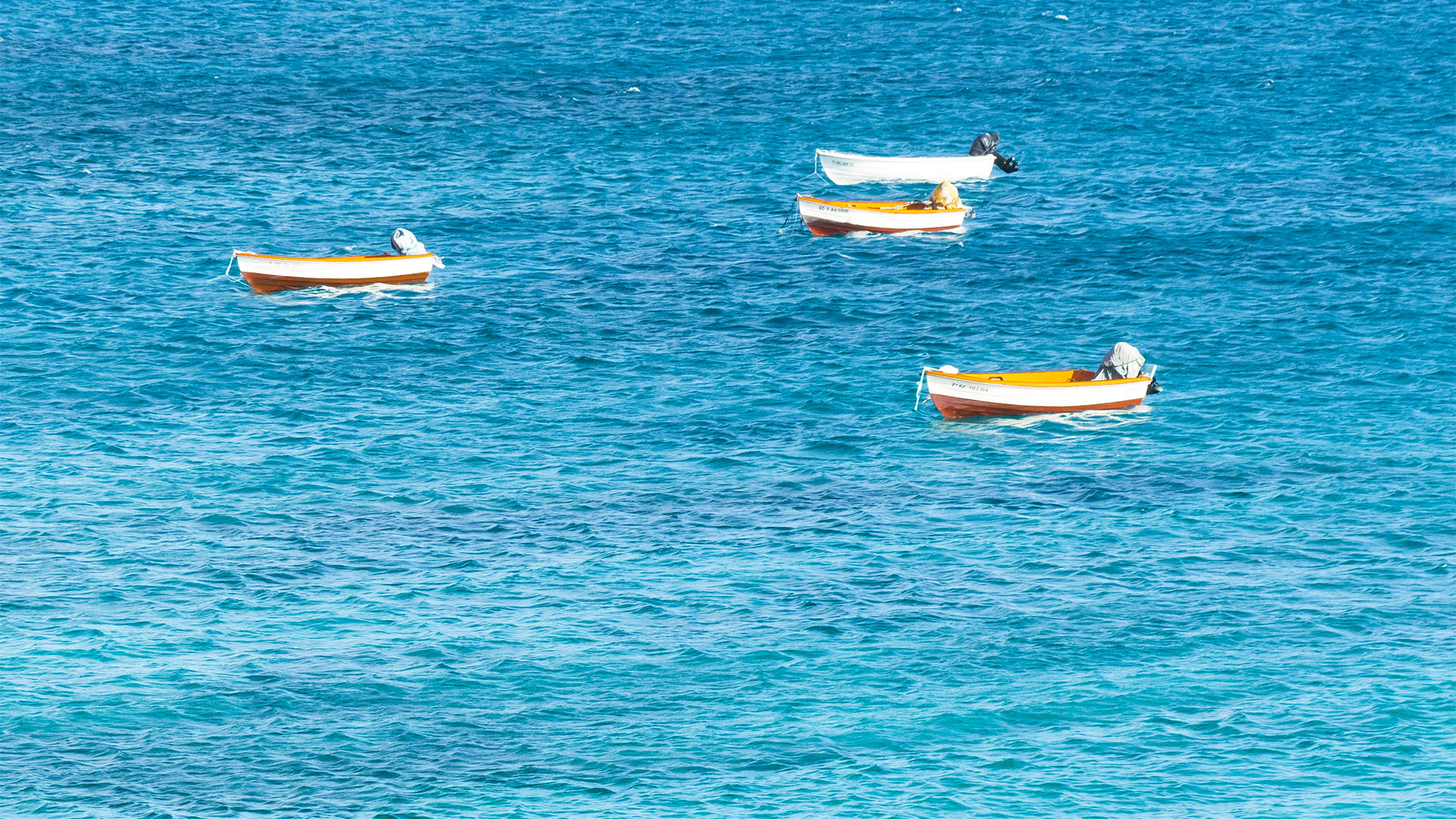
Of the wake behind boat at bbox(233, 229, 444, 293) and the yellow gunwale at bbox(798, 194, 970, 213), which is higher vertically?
the yellow gunwale at bbox(798, 194, 970, 213)

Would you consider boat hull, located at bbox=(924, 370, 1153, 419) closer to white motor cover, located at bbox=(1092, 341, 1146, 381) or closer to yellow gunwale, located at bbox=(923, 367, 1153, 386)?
yellow gunwale, located at bbox=(923, 367, 1153, 386)

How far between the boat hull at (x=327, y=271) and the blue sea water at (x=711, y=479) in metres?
0.83

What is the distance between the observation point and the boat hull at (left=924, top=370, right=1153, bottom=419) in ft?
194

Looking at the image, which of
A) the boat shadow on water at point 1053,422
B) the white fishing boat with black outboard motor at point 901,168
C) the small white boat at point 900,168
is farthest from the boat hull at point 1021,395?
the small white boat at point 900,168

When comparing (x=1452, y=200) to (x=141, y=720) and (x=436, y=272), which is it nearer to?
(x=436, y=272)

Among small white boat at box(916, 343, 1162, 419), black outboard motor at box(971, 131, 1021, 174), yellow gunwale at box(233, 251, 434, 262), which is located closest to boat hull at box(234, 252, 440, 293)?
yellow gunwale at box(233, 251, 434, 262)

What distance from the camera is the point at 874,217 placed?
84.8m

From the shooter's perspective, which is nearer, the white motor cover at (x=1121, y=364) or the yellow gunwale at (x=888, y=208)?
the white motor cover at (x=1121, y=364)

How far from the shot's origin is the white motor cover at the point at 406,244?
7556 centimetres

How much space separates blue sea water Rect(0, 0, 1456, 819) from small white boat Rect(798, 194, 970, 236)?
0.90 metres

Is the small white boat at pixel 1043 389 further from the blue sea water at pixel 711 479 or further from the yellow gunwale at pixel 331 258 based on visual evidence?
the yellow gunwale at pixel 331 258

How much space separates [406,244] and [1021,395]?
2873 centimetres

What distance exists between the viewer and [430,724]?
134 ft

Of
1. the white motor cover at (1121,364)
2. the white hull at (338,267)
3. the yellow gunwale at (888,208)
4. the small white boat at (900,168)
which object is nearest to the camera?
the white motor cover at (1121,364)
